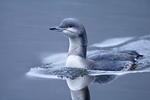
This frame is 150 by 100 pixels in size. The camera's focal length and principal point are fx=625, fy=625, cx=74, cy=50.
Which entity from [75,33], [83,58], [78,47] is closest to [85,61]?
[83,58]

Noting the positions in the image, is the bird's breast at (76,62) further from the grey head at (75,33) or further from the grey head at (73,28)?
the grey head at (73,28)

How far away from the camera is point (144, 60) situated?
11281 millimetres

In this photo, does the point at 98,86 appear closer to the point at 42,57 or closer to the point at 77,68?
the point at 77,68

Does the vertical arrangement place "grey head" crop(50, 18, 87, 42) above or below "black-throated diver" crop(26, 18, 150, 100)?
above

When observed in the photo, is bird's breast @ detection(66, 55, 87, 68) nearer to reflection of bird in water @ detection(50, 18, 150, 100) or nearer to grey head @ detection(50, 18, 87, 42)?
reflection of bird in water @ detection(50, 18, 150, 100)

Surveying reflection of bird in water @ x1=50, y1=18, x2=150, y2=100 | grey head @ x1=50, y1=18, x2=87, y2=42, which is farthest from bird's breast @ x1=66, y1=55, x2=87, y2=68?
grey head @ x1=50, y1=18, x2=87, y2=42

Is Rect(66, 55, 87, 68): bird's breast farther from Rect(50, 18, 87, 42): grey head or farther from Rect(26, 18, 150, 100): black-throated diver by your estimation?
Rect(50, 18, 87, 42): grey head

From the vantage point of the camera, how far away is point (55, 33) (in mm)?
13258

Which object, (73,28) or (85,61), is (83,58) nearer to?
(85,61)

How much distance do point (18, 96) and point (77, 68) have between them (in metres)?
1.58

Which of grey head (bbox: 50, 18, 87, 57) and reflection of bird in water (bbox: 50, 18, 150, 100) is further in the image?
grey head (bbox: 50, 18, 87, 57)

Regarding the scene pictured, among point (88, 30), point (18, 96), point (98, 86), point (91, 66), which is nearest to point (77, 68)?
point (91, 66)

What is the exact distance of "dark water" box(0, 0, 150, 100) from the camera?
9405mm

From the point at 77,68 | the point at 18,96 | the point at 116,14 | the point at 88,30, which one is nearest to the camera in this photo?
the point at 18,96
